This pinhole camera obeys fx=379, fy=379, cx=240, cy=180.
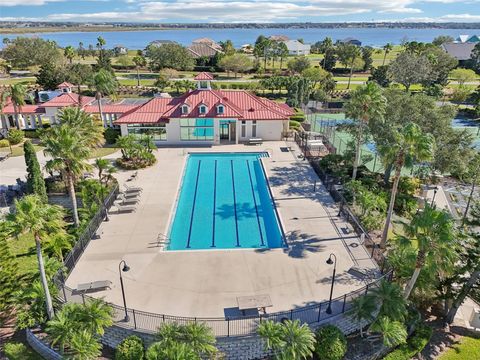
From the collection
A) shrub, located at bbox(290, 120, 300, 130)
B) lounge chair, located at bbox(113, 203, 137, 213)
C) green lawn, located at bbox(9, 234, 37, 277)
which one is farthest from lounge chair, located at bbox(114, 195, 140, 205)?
shrub, located at bbox(290, 120, 300, 130)

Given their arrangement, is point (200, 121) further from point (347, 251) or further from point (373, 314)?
point (373, 314)

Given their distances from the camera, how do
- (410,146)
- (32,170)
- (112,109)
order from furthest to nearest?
(112,109), (32,170), (410,146)

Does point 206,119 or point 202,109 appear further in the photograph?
point 206,119

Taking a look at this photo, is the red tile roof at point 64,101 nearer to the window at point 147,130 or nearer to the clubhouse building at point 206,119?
the clubhouse building at point 206,119

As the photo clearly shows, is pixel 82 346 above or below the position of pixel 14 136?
above

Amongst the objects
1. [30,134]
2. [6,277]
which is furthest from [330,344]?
[30,134]

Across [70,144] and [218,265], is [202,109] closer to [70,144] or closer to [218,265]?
[70,144]

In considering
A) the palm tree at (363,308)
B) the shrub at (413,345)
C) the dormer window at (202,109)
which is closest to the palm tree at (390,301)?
the palm tree at (363,308)

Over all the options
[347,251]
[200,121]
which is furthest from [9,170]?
[347,251]
